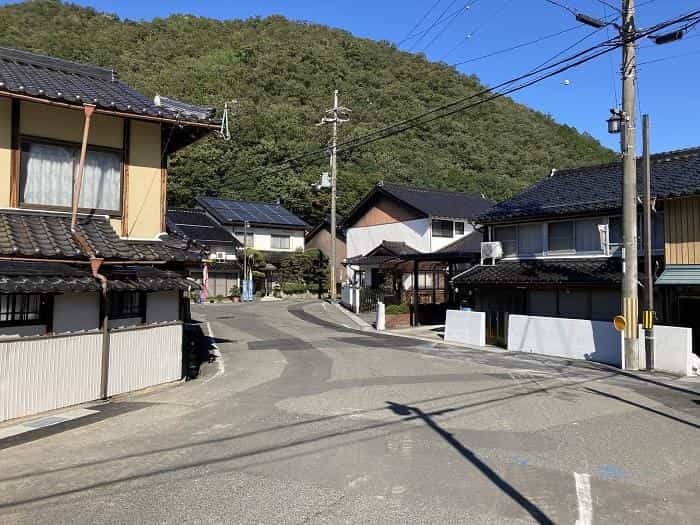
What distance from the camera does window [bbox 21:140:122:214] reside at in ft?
34.8

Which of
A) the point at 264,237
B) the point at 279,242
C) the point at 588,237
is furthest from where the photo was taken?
the point at 279,242

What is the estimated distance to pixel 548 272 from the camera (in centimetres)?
1938

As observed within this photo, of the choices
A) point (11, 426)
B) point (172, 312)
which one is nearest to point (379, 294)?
point (172, 312)

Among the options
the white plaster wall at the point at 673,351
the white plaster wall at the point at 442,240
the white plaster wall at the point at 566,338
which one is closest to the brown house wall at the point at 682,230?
the white plaster wall at the point at 673,351

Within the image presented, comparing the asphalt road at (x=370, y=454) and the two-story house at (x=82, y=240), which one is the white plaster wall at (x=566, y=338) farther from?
the two-story house at (x=82, y=240)

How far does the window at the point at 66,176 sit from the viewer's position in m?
10.6

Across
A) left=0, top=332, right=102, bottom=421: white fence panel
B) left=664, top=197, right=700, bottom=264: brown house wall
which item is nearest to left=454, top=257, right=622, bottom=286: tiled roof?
left=664, top=197, right=700, bottom=264: brown house wall

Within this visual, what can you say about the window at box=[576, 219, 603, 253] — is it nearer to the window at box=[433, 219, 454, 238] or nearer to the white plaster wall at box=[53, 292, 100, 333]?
the window at box=[433, 219, 454, 238]

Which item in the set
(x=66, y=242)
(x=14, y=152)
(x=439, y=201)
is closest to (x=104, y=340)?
(x=66, y=242)

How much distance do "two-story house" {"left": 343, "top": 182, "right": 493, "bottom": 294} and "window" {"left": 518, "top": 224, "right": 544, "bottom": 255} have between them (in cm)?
846

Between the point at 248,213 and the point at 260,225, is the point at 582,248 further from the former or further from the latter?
the point at 248,213

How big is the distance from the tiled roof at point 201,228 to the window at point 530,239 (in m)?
24.4

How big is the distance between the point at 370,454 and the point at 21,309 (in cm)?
653

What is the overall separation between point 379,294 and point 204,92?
4340 centimetres
